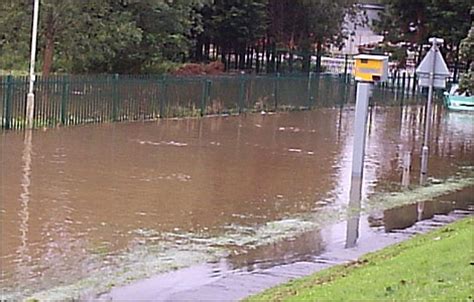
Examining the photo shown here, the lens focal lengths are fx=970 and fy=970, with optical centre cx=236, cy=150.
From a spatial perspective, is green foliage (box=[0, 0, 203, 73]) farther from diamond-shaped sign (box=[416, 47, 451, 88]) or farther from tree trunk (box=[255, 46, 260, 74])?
diamond-shaped sign (box=[416, 47, 451, 88])

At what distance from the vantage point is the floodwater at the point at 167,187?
1121cm

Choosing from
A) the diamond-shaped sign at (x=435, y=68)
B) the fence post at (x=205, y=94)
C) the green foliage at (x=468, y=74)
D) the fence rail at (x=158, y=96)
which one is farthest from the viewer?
the fence post at (x=205, y=94)

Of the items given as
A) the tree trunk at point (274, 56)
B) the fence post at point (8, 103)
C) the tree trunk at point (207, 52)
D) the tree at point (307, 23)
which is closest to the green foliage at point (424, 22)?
the tree at point (307, 23)

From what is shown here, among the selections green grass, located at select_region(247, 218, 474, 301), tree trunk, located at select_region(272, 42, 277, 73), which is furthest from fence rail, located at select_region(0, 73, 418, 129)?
green grass, located at select_region(247, 218, 474, 301)

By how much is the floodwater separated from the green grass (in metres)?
1.52

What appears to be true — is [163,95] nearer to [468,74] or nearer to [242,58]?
[468,74]

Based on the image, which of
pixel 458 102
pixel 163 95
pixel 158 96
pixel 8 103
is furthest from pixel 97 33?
pixel 458 102

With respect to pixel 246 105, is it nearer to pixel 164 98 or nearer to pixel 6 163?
pixel 164 98

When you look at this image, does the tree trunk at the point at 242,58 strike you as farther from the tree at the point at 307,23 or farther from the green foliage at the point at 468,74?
the green foliage at the point at 468,74

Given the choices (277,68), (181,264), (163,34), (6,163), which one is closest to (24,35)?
(163,34)

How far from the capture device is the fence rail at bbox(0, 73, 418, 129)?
24.9 m

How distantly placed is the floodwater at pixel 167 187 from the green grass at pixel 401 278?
1.52 meters

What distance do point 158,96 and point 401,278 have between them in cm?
2126

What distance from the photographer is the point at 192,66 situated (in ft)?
145
